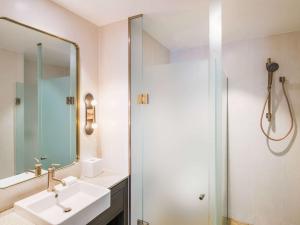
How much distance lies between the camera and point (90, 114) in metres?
1.84

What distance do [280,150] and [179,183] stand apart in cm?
136

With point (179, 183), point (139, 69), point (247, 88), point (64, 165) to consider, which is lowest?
point (179, 183)

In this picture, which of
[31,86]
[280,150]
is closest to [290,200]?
[280,150]

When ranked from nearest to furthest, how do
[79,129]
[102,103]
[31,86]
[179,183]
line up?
[31,86] < [179,183] < [79,129] < [102,103]

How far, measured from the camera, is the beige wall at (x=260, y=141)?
2.00m

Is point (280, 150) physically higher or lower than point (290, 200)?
higher

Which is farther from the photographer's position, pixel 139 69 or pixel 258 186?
pixel 258 186

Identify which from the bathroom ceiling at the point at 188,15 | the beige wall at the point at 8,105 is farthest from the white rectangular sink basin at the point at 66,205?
the bathroom ceiling at the point at 188,15

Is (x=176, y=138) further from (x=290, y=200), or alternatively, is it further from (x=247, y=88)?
(x=290, y=200)

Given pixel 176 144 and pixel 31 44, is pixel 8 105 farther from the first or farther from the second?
pixel 176 144

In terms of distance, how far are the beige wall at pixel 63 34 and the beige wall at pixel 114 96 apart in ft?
0.29

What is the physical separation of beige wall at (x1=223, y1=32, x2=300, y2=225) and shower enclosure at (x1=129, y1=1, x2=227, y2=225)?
0.70m

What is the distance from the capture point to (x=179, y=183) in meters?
1.56

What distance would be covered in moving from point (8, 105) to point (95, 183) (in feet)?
3.04
